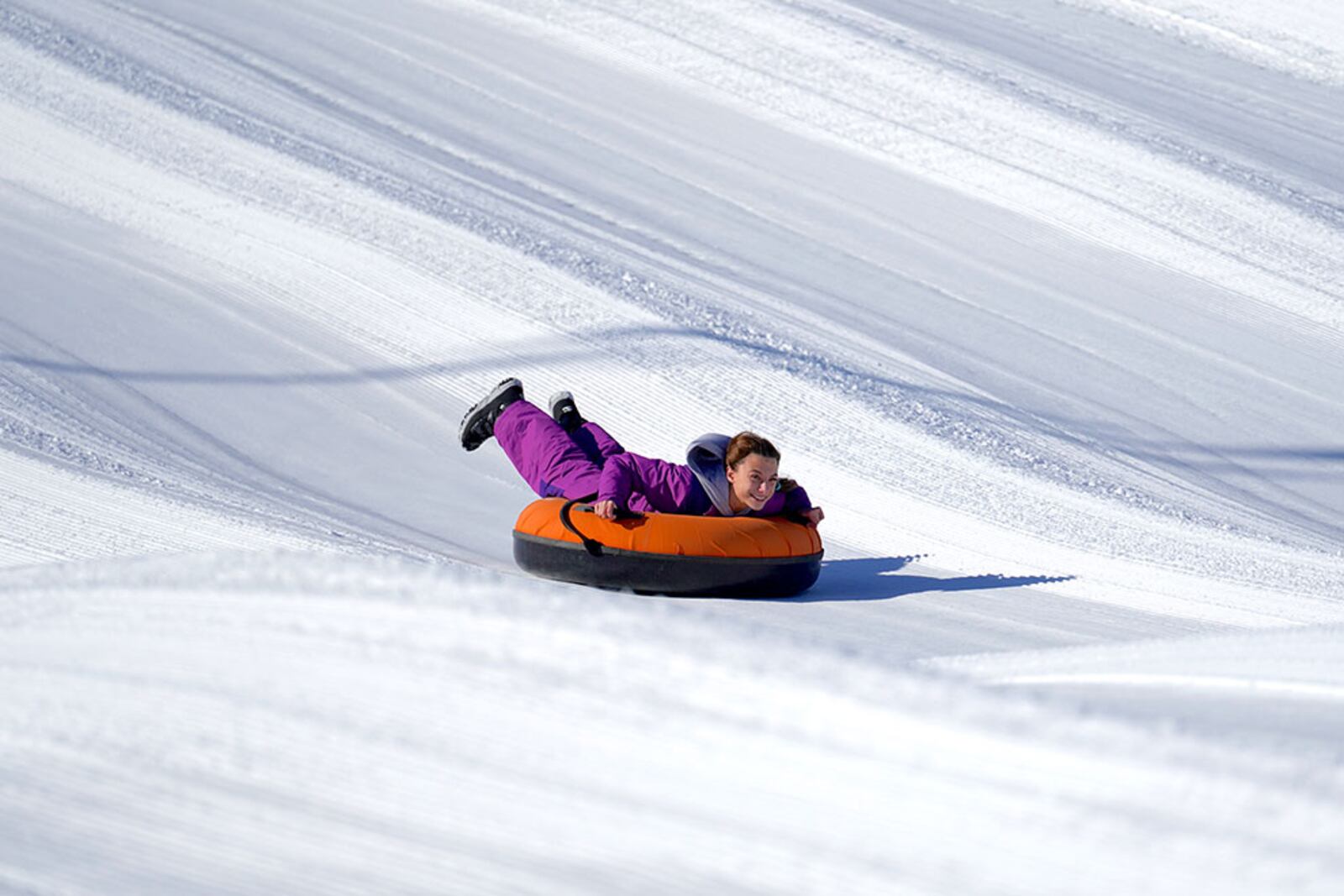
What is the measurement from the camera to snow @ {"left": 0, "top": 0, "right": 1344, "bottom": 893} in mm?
1229

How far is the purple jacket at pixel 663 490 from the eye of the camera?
158 inches

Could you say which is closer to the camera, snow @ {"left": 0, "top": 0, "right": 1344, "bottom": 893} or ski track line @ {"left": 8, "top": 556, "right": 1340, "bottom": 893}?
ski track line @ {"left": 8, "top": 556, "right": 1340, "bottom": 893}

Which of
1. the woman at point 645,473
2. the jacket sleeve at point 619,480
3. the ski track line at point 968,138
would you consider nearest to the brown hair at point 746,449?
the woman at point 645,473

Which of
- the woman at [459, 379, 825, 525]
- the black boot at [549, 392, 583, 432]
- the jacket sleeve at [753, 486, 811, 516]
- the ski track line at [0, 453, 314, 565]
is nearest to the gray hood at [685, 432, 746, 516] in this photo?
the woman at [459, 379, 825, 525]

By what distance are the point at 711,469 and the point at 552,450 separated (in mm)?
534

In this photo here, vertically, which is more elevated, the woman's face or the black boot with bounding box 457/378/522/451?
the woman's face

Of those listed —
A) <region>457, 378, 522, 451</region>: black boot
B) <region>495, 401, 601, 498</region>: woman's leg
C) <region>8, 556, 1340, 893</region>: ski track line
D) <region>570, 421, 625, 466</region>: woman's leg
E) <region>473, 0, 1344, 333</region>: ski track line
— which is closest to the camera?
<region>8, 556, 1340, 893</region>: ski track line

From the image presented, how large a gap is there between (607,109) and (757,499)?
6.06m

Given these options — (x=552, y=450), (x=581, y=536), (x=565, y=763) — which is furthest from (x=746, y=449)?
(x=565, y=763)

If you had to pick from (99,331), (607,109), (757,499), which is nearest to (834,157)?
(607,109)

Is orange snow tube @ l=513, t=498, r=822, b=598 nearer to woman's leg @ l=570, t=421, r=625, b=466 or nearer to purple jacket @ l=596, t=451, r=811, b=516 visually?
purple jacket @ l=596, t=451, r=811, b=516

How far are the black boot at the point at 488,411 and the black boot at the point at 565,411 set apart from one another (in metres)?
0.14

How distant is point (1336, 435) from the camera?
21.1 ft

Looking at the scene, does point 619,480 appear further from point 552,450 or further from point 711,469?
point 552,450
